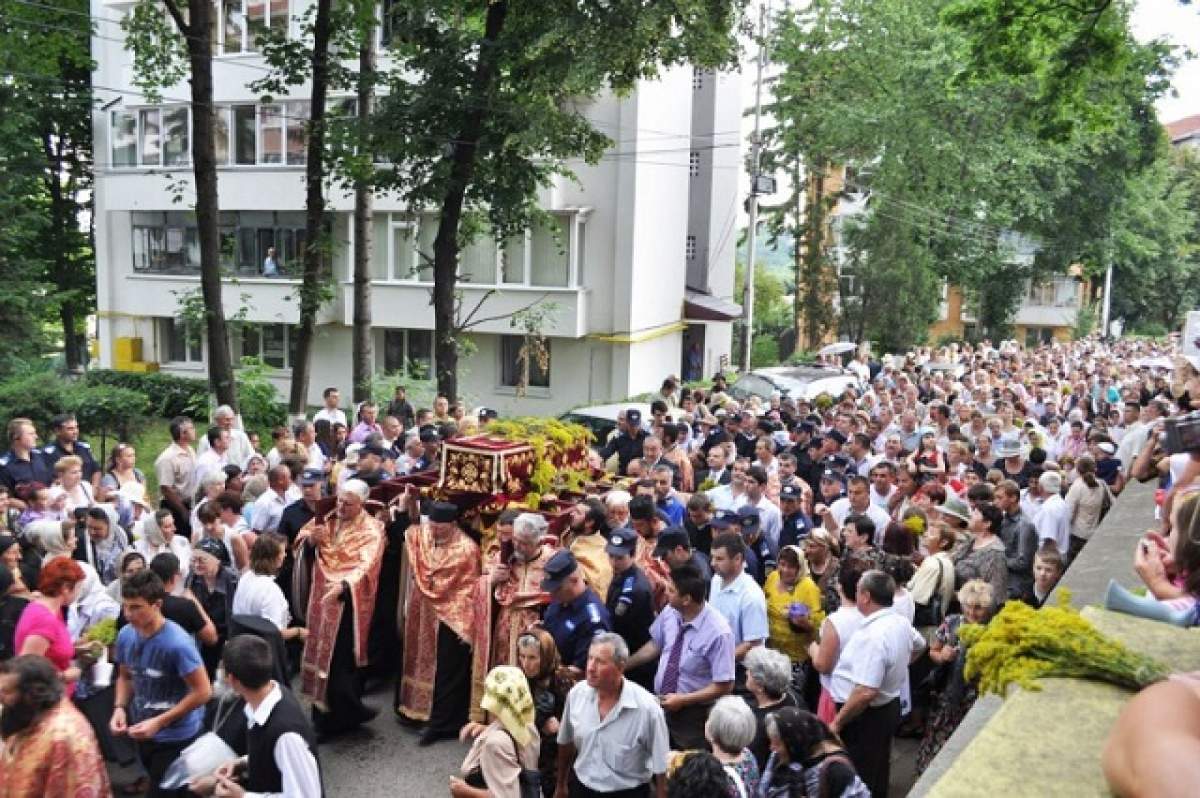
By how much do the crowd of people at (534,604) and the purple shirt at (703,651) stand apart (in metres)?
0.02

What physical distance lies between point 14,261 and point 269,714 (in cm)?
1739

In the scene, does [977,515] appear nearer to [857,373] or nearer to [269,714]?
[269,714]

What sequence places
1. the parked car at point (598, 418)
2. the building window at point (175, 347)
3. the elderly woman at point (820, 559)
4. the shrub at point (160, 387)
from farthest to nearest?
the building window at point (175, 347)
the shrub at point (160, 387)
the parked car at point (598, 418)
the elderly woman at point (820, 559)

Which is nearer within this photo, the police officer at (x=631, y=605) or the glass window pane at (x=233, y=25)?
the police officer at (x=631, y=605)

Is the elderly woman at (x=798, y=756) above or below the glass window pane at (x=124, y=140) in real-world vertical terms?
below

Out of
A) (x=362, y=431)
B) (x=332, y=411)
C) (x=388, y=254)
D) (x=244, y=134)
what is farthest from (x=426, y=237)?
(x=362, y=431)

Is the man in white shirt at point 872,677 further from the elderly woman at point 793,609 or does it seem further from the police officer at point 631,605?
the police officer at point 631,605

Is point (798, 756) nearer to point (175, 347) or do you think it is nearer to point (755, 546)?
point (755, 546)

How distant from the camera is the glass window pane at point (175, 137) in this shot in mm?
29594

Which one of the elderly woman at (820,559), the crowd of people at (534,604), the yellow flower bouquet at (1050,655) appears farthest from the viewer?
the elderly woman at (820,559)

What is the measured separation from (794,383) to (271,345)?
1683 cm

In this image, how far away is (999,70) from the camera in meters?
13.6

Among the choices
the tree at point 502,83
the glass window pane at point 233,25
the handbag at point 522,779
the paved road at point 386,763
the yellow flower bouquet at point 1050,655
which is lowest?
the paved road at point 386,763

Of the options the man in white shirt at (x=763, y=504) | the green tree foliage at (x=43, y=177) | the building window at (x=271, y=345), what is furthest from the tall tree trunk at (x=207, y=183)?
the building window at (x=271, y=345)
